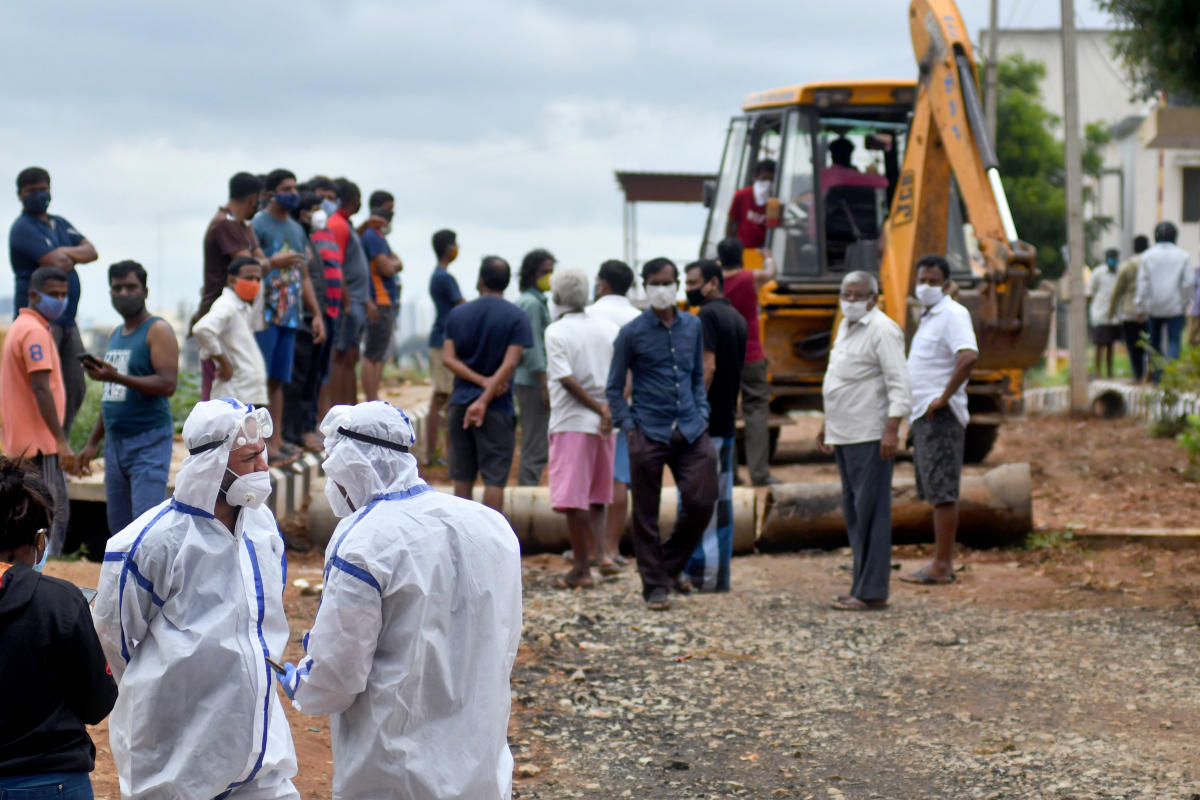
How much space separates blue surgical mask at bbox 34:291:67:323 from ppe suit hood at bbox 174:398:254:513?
12.6 feet

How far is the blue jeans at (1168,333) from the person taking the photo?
55.3ft

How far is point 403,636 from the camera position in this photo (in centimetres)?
328

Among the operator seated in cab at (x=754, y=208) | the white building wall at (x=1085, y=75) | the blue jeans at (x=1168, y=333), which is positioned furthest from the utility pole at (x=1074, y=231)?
the white building wall at (x=1085, y=75)

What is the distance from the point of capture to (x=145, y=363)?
6.69 meters

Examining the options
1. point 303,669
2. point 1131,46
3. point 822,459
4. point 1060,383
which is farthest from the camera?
point 1060,383

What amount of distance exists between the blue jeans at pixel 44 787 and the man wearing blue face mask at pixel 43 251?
5347 millimetres

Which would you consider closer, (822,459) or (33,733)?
(33,733)

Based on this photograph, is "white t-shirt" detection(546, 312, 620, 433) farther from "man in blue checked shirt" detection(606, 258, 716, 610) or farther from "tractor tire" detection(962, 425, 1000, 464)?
"tractor tire" detection(962, 425, 1000, 464)

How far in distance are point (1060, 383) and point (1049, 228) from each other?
35.0 ft

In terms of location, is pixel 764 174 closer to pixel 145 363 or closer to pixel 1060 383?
pixel 145 363

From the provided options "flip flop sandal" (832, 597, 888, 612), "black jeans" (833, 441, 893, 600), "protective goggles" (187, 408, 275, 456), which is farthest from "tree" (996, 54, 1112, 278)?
"protective goggles" (187, 408, 275, 456)

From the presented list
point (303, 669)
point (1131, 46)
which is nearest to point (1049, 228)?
point (1131, 46)

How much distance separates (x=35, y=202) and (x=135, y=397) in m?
2.19

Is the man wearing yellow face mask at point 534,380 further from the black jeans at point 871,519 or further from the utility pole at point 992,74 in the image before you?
the utility pole at point 992,74
